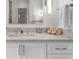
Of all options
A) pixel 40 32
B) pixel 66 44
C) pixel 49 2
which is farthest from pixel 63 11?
pixel 66 44

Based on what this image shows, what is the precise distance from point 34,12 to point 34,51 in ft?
2.59

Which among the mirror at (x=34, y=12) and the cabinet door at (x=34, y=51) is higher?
the mirror at (x=34, y=12)

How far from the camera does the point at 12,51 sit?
2.01 m

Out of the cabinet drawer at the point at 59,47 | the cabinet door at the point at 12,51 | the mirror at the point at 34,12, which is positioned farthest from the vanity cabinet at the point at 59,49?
the mirror at the point at 34,12

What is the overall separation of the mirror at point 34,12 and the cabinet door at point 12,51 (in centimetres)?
65

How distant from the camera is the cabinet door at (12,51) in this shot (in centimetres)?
198

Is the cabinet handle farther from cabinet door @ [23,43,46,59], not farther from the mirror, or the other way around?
the mirror

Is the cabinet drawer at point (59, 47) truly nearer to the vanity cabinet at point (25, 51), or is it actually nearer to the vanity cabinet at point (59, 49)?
the vanity cabinet at point (59, 49)

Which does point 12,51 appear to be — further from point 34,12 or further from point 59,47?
point 34,12

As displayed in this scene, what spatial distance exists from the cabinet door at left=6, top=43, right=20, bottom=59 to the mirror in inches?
25.5

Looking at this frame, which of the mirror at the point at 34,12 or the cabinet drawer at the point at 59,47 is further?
the mirror at the point at 34,12

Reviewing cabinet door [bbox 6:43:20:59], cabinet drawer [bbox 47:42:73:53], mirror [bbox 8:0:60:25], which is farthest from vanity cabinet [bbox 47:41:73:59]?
mirror [bbox 8:0:60:25]

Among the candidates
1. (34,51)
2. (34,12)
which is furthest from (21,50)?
(34,12)

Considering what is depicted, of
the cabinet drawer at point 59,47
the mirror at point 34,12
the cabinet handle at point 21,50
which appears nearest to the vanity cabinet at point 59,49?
the cabinet drawer at point 59,47
